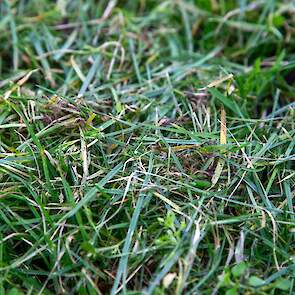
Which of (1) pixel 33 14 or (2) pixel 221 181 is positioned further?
(1) pixel 33 14

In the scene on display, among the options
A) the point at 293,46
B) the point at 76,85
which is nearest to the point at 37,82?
the point at 76,85

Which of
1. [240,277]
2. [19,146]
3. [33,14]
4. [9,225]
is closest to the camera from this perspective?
[240,277]

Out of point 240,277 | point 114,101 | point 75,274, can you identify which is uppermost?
point 114,101

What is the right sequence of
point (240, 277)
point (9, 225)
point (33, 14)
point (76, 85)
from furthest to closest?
point (33, 14) → point (76, 85) → point (9, 225) → point (240, 277)

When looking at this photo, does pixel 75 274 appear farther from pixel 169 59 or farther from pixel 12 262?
pixel 169 59

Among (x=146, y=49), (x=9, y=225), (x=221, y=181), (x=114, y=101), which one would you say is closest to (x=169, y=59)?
(x=146, y=49)

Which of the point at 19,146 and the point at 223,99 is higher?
the point at 19,146
